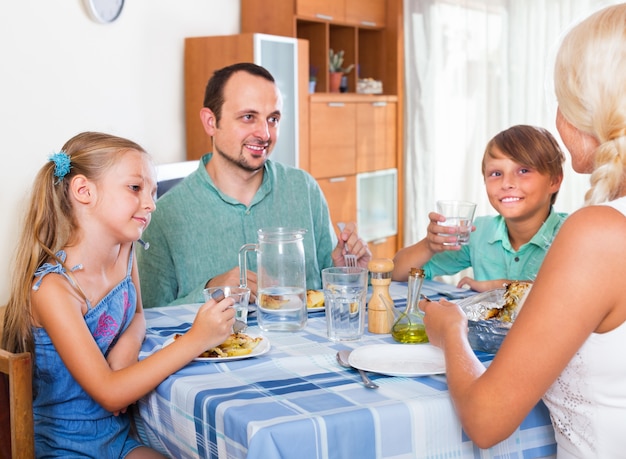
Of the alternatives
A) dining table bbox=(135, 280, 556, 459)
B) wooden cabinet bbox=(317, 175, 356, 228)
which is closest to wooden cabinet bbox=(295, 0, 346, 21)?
wooden cabinet bbox=(317, 175, 356, 228)

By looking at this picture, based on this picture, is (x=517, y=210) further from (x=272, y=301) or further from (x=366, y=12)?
(x=366, y=12)

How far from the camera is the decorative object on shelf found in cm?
523

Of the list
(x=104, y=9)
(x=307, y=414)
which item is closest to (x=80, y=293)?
(x=307, y=414)

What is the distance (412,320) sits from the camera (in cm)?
156

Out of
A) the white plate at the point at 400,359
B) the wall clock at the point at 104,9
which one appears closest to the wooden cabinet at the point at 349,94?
the wall clock at the point at 104,9

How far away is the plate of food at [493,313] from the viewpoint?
1.49 metres

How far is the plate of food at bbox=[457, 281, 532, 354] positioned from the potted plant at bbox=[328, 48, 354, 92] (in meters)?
3.40

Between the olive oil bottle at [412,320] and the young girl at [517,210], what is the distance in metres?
0.51

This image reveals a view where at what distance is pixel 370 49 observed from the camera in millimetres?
5527

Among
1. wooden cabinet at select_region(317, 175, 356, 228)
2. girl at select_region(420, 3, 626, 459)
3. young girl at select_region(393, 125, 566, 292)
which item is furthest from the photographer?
wooden cabinet at select_region(317, 175, 356, 228)

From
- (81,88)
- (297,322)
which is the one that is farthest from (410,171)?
(297,322)

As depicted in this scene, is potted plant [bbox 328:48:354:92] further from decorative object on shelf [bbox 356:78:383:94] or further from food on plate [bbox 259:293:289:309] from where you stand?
food on plate [bbox 259:293:289:309]

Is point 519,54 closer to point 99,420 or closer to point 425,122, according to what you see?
point 425,122

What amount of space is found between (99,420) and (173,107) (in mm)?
2709
